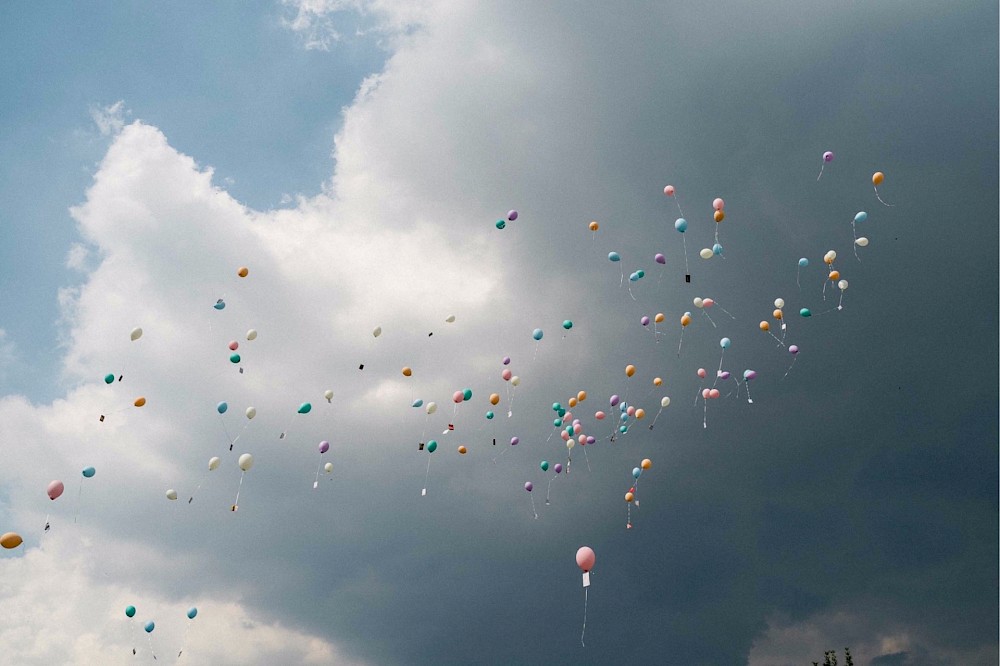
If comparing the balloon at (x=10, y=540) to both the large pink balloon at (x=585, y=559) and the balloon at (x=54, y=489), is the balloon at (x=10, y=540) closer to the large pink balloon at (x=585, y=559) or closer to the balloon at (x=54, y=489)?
the balloon at (x=54, y=489)

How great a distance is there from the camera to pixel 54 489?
2017cm

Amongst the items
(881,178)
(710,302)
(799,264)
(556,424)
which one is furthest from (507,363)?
(881,178)

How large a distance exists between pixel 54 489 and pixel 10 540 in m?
1.86

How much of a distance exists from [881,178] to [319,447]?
61.0ft

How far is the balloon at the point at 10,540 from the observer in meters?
18.5

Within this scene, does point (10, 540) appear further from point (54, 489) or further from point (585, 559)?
point (585, 559)

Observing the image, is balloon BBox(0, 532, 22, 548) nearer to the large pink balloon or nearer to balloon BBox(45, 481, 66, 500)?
balloon BBox(45, 481, 66, 500)

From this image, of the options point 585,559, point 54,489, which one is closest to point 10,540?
point 54,489

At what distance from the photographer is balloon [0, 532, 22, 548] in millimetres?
18516

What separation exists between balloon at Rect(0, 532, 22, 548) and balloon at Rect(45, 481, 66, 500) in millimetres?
1525

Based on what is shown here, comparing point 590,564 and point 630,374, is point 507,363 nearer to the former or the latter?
point 630,374

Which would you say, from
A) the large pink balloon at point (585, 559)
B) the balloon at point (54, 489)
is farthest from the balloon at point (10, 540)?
the large pink balloon at point (585, 559)

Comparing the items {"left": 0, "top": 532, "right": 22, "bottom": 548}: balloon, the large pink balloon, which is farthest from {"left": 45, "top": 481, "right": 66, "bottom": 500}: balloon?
the large pink balloon

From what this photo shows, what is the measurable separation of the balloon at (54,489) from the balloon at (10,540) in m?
1.53
